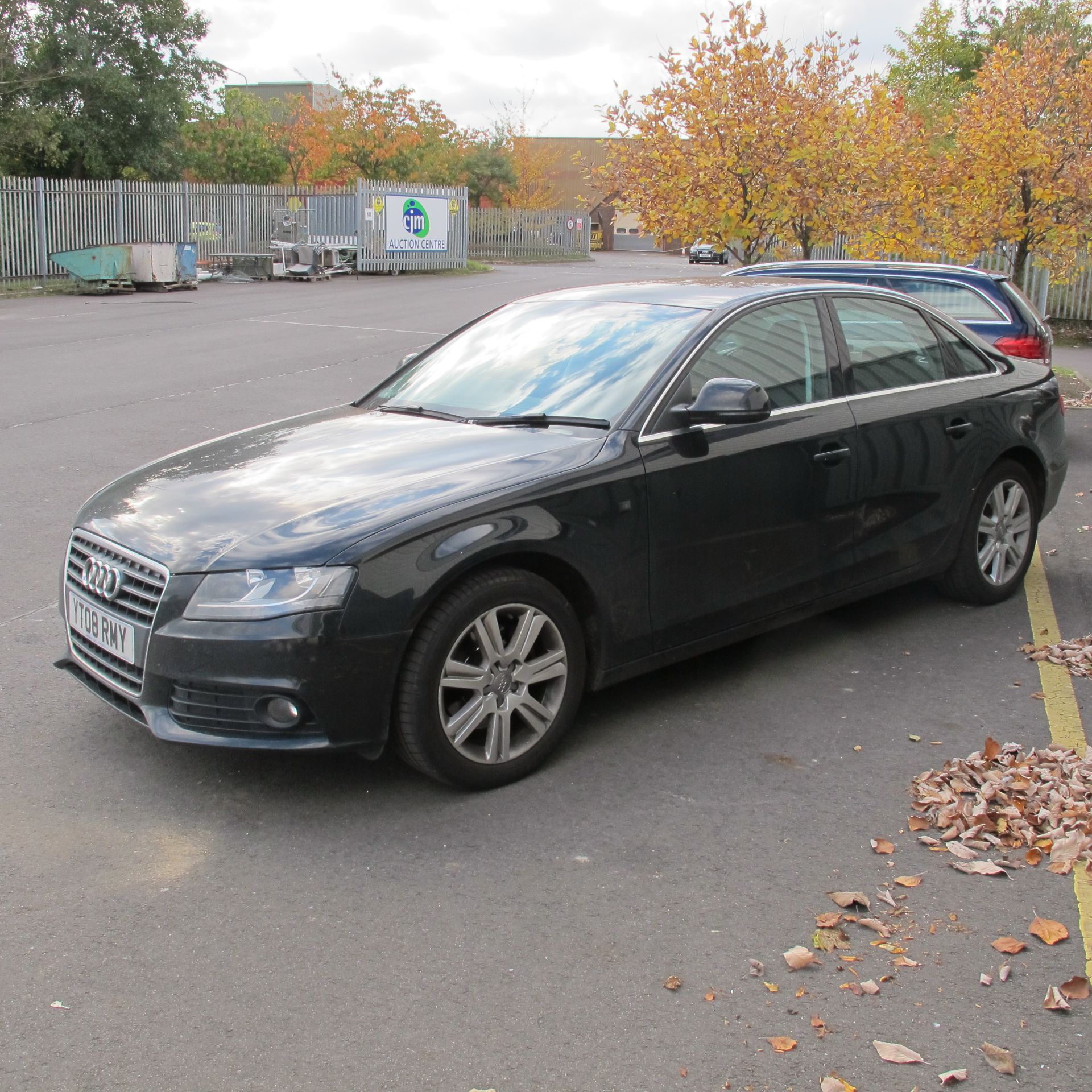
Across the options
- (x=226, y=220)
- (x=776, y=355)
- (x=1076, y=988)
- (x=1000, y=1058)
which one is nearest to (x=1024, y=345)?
(x=776, y=355)

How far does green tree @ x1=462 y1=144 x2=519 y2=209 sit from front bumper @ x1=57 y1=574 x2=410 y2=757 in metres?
63.3

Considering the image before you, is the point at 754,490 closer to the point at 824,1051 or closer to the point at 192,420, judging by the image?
the point at 824,1051

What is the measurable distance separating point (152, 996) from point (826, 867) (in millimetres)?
1914

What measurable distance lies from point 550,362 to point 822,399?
1186mm

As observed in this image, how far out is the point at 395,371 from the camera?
5965 millimetres

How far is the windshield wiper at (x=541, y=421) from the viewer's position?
15.5 ft

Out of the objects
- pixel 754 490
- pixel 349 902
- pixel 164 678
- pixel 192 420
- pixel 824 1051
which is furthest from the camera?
pixel 192 420

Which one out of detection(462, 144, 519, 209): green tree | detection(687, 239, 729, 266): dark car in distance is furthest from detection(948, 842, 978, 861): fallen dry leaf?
detection(462, 144, 519, 209): green tree

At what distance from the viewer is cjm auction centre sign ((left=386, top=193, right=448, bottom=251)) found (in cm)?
3631

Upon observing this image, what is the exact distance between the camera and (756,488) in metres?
4.98

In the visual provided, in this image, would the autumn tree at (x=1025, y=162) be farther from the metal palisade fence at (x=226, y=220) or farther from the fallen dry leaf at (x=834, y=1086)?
the metal palisade fence at (x=226, y=220)

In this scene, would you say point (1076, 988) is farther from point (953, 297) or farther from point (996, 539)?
point (953, 297)

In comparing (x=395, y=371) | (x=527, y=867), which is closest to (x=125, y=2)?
(x=395, y=371)

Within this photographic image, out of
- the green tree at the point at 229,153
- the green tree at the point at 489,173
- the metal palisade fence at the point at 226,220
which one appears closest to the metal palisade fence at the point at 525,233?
the green tree at the point at 489,173
